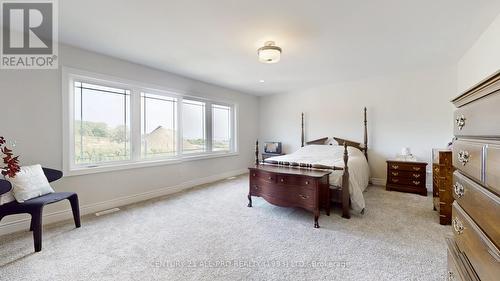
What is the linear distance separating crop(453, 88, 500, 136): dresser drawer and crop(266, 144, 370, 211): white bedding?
210 centimetres

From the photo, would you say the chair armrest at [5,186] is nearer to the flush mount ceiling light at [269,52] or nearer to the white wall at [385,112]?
the flush mount ceiling light at [269,52]

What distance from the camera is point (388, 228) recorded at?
2.57 m

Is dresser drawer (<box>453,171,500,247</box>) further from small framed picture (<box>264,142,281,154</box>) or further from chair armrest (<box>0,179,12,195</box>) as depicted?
small framed picture (<box>264,142,281,154</box>)

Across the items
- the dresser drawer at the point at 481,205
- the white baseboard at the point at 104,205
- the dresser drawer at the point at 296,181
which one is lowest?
the white baseboard at the point at 104,205

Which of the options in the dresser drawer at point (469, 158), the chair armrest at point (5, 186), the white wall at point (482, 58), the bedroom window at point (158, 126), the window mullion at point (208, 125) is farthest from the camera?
the window mullion at point (208, 125)

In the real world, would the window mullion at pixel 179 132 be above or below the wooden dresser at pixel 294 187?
above

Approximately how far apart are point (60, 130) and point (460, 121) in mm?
3966

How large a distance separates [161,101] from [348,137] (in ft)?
13.6

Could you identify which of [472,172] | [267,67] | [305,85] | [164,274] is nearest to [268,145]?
[305,85]

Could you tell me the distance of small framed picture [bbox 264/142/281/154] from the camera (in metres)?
5.95

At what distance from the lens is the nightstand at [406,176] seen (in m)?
3.93

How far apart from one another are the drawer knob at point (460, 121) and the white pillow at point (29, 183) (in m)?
3.58

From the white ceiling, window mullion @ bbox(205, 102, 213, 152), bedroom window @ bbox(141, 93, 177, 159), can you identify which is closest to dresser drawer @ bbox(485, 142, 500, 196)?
the white ceiling

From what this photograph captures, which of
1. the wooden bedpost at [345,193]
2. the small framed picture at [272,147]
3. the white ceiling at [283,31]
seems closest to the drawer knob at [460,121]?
the white ceiling at [283,31]
